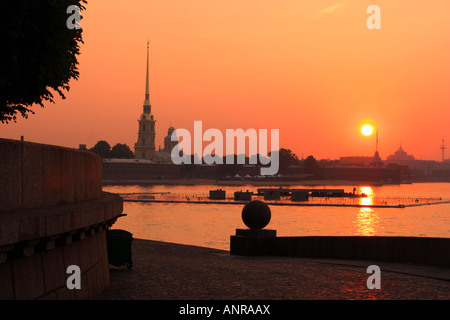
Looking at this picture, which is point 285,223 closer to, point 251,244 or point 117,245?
point 251,244

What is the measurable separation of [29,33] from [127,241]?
6073 millimetres

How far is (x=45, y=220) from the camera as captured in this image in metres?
9.64

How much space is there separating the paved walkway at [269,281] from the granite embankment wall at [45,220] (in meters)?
2.04

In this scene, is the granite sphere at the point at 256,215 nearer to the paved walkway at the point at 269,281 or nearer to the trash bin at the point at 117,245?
the paved walkway at the point at 269,281

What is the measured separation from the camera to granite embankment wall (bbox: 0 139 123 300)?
930 cm

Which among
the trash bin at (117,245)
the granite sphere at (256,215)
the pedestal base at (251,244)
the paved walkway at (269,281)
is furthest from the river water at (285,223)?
the trash bin at (117,245)

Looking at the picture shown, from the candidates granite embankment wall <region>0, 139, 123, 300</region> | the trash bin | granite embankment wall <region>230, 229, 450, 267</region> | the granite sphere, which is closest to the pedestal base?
granite embankment wall <region>230, 229, 450, 267</region>

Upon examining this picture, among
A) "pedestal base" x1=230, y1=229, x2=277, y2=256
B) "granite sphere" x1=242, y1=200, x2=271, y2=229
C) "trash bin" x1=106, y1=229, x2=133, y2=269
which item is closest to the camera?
"trash bin" x1=106, y1=229, x2=133, y2=269

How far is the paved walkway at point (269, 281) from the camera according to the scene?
14.4 meters

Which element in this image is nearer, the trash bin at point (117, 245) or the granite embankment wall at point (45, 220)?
the granite embankment wall at point (45, 220)

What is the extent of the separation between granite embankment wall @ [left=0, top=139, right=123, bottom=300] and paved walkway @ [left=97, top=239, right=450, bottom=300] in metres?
2.04

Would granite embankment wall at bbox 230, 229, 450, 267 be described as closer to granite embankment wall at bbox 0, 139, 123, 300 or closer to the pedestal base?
the pedestal base

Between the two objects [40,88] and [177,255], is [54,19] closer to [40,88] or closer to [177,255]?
[40,88]

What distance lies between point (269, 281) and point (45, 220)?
8346mm
